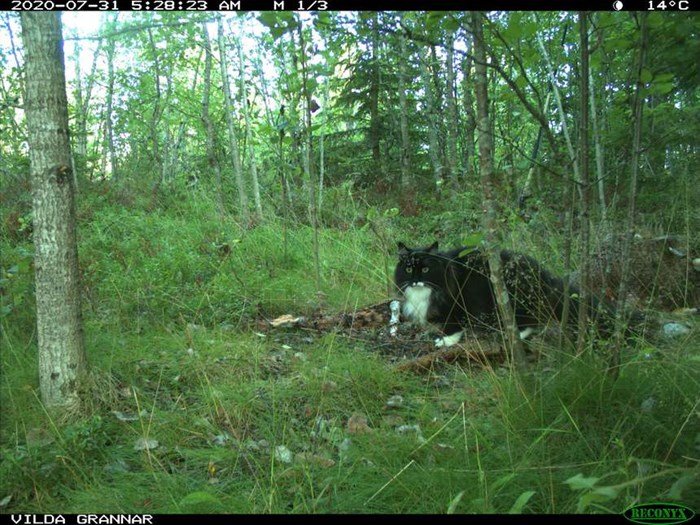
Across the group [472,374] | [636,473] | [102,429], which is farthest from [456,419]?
[102,429]

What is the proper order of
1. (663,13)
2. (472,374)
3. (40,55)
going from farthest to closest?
(472,374) → (40,55) → (663,13)

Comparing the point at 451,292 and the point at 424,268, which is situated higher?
the point at 424,268

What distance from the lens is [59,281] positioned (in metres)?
2.71

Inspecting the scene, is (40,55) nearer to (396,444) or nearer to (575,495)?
(396,444)

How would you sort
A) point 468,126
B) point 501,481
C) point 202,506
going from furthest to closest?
point 468,126
point 202,506
point 501,481

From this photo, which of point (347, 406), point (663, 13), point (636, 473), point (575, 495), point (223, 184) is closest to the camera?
point (575, 495)

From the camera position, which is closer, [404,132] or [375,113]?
[404,132]

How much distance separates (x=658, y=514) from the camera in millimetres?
1819

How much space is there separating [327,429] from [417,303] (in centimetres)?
187

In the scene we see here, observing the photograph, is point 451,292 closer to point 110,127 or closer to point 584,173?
point 584,173

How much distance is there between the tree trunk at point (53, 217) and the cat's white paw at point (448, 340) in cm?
261

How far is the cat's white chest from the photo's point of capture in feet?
14.0

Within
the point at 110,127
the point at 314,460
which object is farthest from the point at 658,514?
the point at 110,127

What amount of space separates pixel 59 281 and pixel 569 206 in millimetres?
2903
